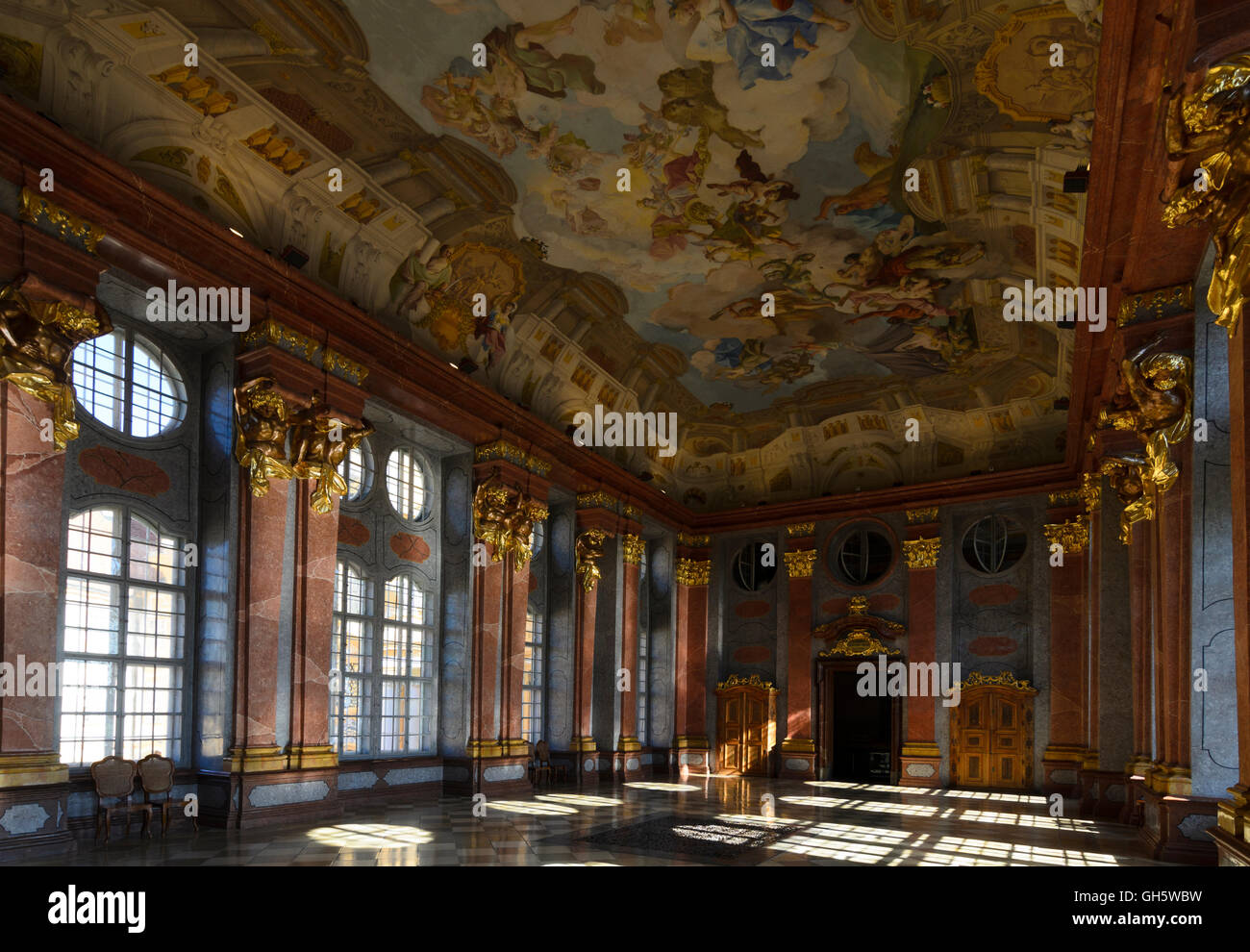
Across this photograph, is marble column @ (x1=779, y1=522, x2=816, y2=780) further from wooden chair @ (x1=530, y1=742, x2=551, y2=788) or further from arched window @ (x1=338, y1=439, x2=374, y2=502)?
arched window @ (x1=338, y1=439, x2=374, y2=502)

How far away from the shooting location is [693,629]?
91.4 ft

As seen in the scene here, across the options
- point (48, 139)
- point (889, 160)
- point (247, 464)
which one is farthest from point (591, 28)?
point (247, 464)

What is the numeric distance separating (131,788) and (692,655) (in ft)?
59.5

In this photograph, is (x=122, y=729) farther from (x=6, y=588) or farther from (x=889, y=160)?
(x=889, y=160)

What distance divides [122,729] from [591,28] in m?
11.6

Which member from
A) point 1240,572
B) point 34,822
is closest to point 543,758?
point 34,822

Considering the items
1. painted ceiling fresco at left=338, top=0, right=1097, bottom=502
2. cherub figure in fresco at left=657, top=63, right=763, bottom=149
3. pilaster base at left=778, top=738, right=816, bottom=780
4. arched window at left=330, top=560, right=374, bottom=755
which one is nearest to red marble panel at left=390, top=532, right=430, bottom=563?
arched window at left=330, top=560, right=374, bottom=755

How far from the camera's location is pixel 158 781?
12125mm

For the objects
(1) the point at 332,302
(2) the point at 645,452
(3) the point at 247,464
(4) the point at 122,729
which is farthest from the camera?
(2) the point at 645,452

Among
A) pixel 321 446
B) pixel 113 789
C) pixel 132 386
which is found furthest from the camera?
pixel 321 446

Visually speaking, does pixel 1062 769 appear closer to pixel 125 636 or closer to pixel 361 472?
pixel 361 472

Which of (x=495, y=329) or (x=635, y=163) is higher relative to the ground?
(x=635, y=163)

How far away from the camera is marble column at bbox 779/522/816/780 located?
25.6 m

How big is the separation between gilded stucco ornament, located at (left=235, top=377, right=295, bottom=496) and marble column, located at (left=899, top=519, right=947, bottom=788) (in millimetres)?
17615
